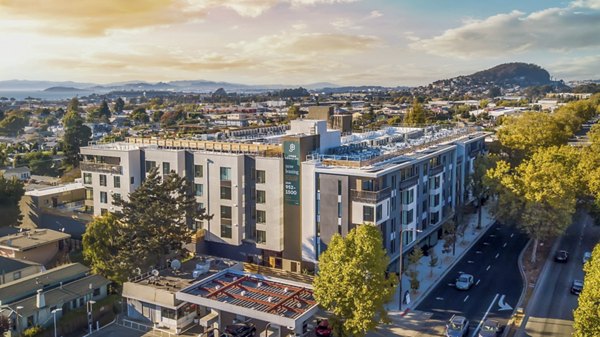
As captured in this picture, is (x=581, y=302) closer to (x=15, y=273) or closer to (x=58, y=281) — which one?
(x=58, y=281)

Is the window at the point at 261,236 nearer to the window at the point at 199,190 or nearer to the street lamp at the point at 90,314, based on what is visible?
the window at the point at 199,190

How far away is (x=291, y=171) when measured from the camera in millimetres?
50719

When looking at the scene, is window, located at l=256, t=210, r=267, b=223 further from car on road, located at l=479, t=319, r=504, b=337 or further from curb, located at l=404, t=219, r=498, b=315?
car on road, located at l=479, t=319, r=504, b=337

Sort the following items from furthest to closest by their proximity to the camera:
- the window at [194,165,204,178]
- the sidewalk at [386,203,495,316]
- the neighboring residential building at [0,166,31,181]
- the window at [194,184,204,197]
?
the neighboring residential building at [0,166,31,181], the window at [194,184,204,197], the window at [194,165,204,178], the sidewalk at [386,203,495,316]

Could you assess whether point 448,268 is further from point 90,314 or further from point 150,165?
point 90,314

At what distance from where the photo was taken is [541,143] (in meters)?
79.9

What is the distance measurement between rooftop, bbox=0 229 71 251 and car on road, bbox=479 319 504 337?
4249 centimetres

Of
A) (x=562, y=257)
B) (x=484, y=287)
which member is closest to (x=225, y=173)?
→ (x=484, y=287)

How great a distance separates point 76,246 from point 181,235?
65.2ft

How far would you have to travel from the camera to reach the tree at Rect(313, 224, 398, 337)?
3493 cm

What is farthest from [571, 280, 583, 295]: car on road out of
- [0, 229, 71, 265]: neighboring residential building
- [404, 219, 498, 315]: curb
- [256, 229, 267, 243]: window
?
[0, 229, 71, 265]: neighboring residential building

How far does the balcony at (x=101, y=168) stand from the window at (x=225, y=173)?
503 inches

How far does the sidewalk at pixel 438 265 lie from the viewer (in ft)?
149

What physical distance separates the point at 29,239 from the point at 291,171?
28.5m
